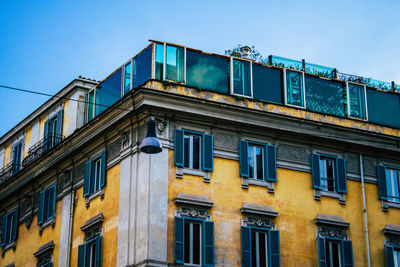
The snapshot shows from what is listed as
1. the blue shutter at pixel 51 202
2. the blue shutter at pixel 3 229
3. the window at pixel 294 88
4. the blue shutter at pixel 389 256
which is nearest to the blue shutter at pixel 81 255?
the blue shutter at pixel 51 202

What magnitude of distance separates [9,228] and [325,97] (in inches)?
651

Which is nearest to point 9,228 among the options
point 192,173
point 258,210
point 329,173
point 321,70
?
point 192,173

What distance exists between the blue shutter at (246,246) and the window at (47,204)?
968cm

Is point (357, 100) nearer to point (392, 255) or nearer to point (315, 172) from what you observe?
point (315, 172)

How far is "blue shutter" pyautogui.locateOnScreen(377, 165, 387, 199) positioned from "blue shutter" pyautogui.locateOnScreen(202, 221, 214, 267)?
8112 mm

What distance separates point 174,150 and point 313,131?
6.18 metres

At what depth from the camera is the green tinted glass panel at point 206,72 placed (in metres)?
34.4

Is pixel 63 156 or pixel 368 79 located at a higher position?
pixel 368 79

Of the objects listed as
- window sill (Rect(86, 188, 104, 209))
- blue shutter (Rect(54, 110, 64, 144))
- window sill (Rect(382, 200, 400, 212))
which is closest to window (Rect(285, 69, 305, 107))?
window sill (Rect(382, 200, 400, 212))

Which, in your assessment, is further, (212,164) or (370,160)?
(370,160)

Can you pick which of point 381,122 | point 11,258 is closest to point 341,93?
point 381,122

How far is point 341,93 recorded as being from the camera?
3753cm

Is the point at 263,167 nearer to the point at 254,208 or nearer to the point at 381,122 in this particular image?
the point at 254,208

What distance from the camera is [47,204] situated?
38.9 metres
